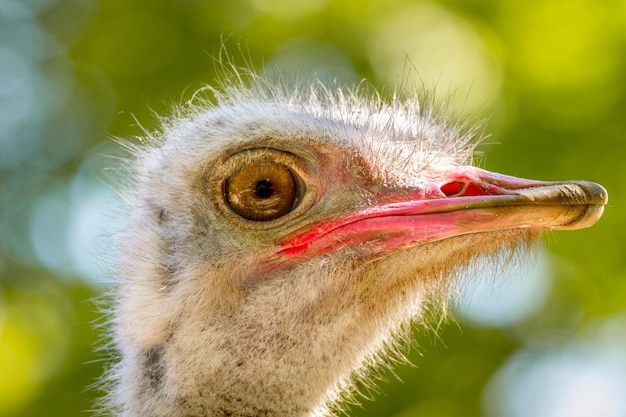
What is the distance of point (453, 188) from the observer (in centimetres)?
259

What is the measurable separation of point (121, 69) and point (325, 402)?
315 centimetres

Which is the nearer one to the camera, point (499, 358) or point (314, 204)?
point (314, 204)

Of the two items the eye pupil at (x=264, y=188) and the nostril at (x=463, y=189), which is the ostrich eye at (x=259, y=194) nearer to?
the eye pupil at (x=264, y=188)

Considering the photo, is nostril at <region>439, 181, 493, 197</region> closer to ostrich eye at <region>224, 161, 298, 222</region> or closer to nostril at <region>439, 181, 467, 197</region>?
nostril at <region>439, 181, 467, 197</region>

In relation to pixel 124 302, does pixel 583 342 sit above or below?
below

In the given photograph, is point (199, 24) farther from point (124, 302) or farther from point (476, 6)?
point (124, 302)

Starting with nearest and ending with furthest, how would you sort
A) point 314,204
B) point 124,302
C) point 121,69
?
1. point 314,204
2. point 124,302
3. point 121,69

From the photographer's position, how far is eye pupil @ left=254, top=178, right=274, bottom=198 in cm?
270

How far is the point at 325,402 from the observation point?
2861 millimetres

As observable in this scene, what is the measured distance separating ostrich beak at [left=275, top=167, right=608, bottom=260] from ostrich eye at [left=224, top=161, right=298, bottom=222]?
3.5 inches

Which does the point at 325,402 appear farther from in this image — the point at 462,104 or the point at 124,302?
the point at 462,104

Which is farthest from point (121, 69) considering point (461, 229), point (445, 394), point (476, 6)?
point (461, 229)

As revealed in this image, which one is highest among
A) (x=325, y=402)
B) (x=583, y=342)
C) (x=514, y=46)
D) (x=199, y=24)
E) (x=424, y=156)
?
(x=199, y=24)

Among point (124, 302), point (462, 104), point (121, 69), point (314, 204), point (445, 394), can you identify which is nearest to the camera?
point (314, 204)
